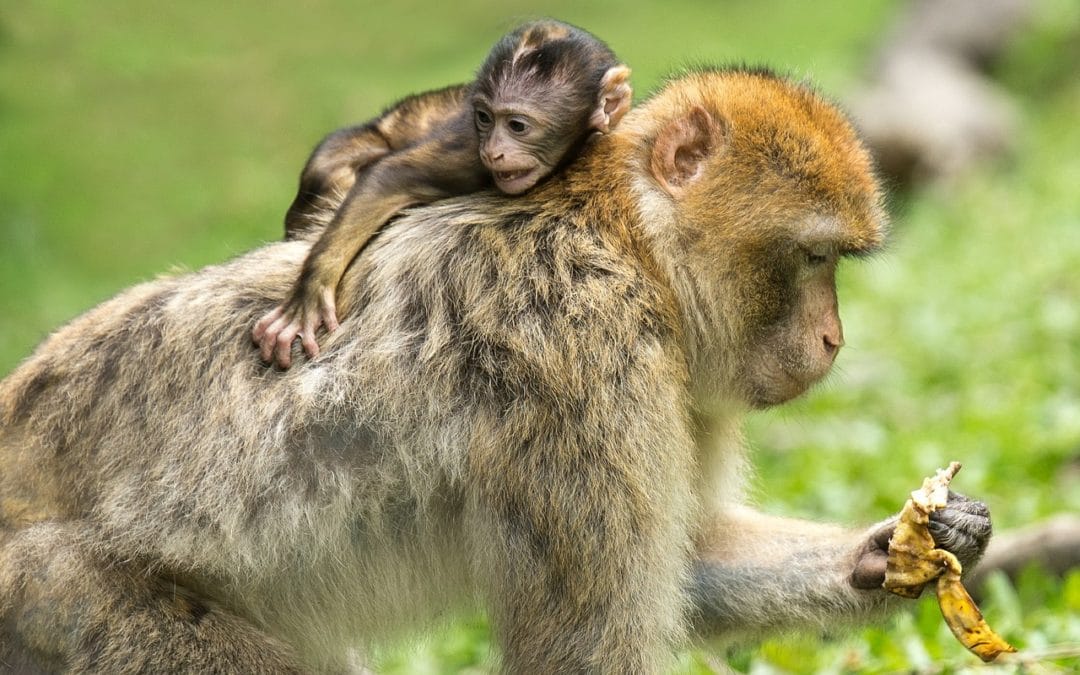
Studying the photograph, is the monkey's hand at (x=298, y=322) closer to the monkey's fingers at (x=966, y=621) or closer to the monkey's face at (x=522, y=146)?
the monkey's face at (x=522, y=146)

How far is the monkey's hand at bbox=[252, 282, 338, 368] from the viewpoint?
3.96 m

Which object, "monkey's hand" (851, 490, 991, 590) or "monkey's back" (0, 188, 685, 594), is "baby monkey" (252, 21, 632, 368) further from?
"monkey's hand" (851, 490, 991, 590)

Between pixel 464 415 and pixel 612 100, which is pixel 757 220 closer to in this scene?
pixel 612 100

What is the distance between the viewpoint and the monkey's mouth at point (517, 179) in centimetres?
417

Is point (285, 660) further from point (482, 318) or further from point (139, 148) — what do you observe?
point (139, 148)

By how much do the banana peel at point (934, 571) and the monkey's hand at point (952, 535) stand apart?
38mm

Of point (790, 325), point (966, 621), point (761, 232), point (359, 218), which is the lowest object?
point (966, 621)

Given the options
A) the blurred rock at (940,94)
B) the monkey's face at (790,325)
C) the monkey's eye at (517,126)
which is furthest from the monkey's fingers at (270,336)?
the blurred rock at (940,94)

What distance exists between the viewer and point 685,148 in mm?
4152

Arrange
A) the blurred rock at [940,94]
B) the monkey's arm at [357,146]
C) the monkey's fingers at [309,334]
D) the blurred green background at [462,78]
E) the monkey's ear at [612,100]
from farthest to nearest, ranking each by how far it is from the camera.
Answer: the blurred rock at [940,94]
the blurred green background at [462,78]
the monkey's arm at [357,146]
the monkey's ear at [612,100]
the monkey's fingers at [309,334]

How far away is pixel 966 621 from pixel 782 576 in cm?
69

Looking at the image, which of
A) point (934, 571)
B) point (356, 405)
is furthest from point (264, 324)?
point (934, 571)

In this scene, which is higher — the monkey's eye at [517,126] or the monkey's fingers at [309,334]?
the monkey's eye at [517,126]

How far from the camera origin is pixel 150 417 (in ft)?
13.2
